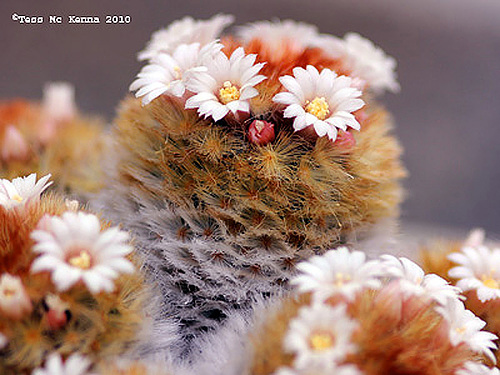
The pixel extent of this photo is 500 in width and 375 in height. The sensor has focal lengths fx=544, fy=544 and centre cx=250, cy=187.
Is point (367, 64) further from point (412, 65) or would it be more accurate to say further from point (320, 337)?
point (412, 65)

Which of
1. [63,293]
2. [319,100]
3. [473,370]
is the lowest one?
[473,370]

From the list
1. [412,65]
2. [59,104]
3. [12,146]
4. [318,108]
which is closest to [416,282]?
[318,108]

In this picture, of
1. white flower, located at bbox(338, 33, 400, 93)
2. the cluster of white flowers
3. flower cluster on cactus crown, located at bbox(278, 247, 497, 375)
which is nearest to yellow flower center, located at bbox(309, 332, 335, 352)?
flower cluster on cactus crown, located at bbox(278, 247, 497, 375)

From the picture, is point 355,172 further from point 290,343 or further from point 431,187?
point 431,187

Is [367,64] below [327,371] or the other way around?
the other way around

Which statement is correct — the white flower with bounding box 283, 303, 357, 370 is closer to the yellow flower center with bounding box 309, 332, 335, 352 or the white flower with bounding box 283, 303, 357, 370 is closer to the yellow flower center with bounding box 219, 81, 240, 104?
the yellow flower center with bounding box 309, 332, 335, 352

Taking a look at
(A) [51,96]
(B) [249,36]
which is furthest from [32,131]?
(B) [249,36]

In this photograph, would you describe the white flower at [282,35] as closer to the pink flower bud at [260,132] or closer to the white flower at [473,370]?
the pink flower bud at [260,132]
